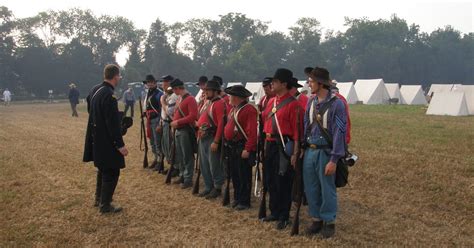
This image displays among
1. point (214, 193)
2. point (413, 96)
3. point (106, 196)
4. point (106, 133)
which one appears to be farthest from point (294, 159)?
point (413, 96)

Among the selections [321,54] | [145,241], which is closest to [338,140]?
[145,241]

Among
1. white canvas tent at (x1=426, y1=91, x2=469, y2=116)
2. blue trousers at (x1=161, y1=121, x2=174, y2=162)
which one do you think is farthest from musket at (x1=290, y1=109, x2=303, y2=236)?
white canvas tent at (x1=426, y1=91, x2=469, y2=116)

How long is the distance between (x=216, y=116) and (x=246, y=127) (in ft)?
2.60

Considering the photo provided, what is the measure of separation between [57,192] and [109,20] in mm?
85990

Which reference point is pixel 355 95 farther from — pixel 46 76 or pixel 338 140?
pixel 46 76

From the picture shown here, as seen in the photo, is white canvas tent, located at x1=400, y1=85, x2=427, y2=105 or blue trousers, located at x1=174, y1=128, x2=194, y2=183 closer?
blue trousers, located at x1=174, y1=128, x2=194, y2=183

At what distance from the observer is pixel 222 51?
3666 inches

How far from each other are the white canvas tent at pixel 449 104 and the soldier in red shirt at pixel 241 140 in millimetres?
19123

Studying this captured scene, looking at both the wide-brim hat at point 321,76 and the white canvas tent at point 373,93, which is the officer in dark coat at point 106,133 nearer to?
the wide-brim hat at point 321,76

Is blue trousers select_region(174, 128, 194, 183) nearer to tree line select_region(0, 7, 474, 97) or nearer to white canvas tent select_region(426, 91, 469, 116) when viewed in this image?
white canvas tent select_region(426, 91, 469, 116)

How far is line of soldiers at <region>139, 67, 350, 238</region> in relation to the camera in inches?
188

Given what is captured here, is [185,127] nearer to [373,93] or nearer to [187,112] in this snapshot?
[187,112]

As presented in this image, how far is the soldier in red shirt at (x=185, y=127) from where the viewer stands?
724 centimetres

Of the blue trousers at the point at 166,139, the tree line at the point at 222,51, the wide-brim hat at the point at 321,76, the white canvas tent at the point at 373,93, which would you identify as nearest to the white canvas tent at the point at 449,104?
the white canvas tent at the point at 373,93
